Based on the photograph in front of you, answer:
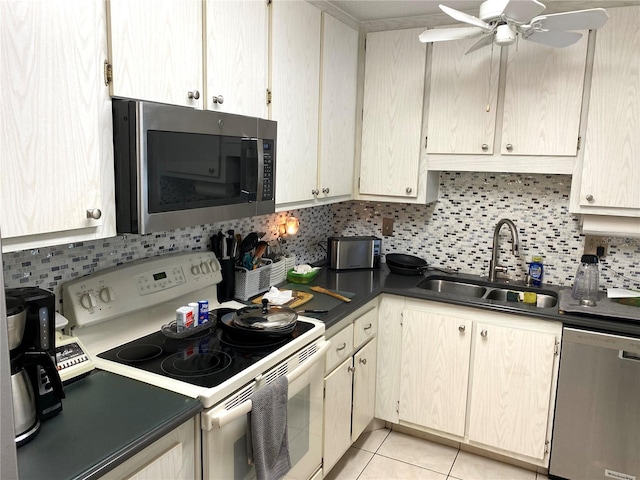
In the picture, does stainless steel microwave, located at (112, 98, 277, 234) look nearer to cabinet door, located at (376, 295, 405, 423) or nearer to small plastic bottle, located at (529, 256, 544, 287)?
cabinet door, located at (376, 295, 405, 423)

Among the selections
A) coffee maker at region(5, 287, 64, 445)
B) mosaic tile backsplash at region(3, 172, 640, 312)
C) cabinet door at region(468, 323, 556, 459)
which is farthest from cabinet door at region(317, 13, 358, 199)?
coffee maker at region(5, 287, 64, 445)

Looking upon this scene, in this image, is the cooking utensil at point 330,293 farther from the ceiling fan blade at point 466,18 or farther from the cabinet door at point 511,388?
the ceiling fan blade at point 466,18

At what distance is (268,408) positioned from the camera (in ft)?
5.40

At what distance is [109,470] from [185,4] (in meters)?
1.37

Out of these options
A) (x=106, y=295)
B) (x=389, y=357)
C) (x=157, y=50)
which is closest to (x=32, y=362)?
(x=106, y=295)

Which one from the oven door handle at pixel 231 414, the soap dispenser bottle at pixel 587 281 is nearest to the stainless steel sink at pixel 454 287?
the soap dispenser bottle at pixel 587 281

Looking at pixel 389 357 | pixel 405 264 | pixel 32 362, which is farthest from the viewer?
pixel 405 264

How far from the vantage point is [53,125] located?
4.04ft

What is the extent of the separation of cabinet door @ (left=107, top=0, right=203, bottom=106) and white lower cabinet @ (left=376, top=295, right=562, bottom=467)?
160 cm

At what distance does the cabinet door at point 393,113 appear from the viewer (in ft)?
8.99

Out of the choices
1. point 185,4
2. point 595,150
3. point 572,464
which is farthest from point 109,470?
point 595,150

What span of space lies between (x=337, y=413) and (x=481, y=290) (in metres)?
1.13

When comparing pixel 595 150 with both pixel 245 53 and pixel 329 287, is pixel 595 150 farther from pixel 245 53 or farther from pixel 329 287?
pixel 245 53

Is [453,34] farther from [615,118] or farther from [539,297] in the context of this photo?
[539,297]
